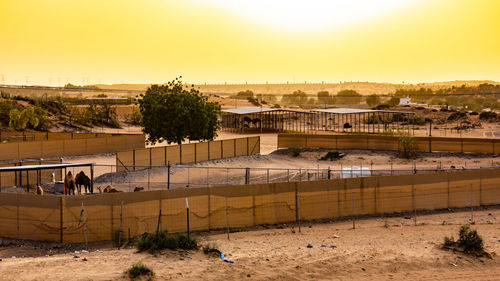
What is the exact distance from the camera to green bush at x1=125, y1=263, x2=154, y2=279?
703 inches

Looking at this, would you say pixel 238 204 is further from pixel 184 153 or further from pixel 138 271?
pixel 184 153

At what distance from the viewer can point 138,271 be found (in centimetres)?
1795

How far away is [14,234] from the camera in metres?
23.2

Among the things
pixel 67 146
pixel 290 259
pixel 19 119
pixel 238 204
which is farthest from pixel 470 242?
pixel 19 119

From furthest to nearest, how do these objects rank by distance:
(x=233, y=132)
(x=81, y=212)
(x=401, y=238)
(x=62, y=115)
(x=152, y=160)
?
(x=62, y=115), (x=233, y=132), (x=152, y=160), (x=401, y=238), (x=81, y=212)

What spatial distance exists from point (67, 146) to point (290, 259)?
31825 millimetres

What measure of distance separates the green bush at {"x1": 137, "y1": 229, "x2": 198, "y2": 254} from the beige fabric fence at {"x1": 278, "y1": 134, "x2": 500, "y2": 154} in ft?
111

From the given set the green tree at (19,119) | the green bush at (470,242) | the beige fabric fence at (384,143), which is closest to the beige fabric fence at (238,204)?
the green bush at (470,242)

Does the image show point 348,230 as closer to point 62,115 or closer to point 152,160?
point 152,160

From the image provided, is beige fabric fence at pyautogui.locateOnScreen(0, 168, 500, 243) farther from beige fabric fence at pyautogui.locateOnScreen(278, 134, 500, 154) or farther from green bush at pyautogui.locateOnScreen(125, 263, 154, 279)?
beige fabric fence at pyautogui.locateOnScreen(278, 134, 500, 154)

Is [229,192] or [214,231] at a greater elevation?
[229,192]

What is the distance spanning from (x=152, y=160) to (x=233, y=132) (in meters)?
43.0

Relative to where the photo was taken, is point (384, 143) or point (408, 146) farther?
point (384, 143)

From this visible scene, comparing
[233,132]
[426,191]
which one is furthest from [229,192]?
[233,132]
